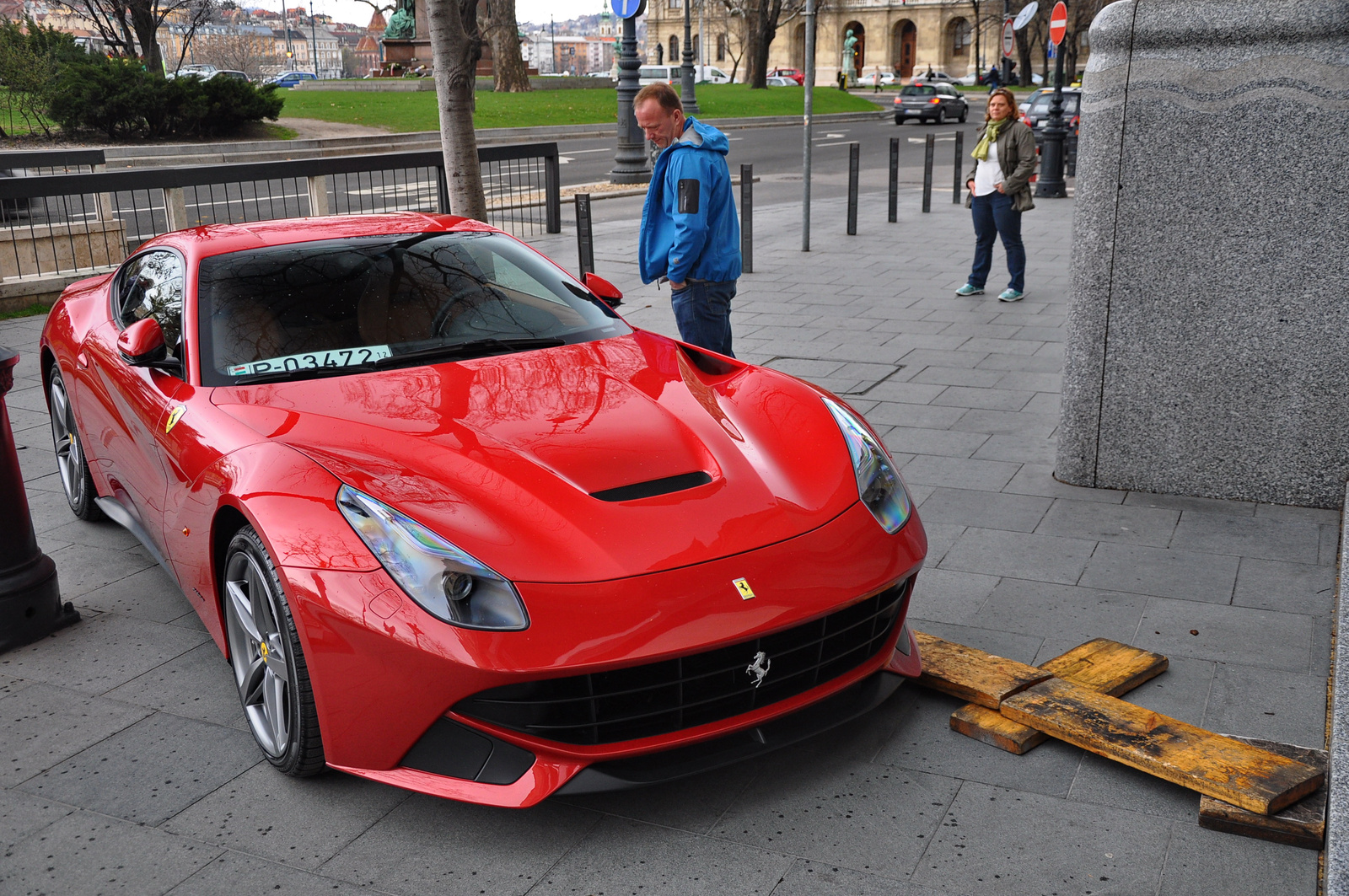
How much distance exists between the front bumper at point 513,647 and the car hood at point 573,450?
8cm

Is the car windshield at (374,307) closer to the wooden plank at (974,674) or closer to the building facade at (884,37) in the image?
the wooden plank at (974,674)

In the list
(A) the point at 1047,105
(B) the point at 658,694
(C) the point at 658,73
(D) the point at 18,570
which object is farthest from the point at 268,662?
(C) the point at 658,73

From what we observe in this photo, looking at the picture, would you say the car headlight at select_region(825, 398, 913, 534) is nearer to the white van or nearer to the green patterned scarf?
the green patterned scarf

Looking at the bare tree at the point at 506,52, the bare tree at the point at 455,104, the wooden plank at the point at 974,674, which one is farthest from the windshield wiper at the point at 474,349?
the bare tree at the point at 506,52

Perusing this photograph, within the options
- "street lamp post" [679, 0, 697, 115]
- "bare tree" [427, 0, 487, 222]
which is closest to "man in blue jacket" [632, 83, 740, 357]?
"bare tree" [427, 0, 487, 222]

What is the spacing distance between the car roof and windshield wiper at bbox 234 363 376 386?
0.69 meters

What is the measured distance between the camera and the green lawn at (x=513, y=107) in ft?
105

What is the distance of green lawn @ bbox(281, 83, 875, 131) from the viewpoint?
31922mm

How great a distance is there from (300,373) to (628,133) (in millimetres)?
18046

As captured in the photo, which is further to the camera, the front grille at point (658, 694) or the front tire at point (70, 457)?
the front tire at point (70, 457)

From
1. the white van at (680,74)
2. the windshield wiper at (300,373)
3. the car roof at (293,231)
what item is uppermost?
the white van at (680,74)

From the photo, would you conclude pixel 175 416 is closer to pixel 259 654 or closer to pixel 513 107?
pixel 259 654

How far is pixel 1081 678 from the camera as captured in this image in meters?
3.52

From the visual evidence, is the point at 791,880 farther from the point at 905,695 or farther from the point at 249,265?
the point at 249,265
